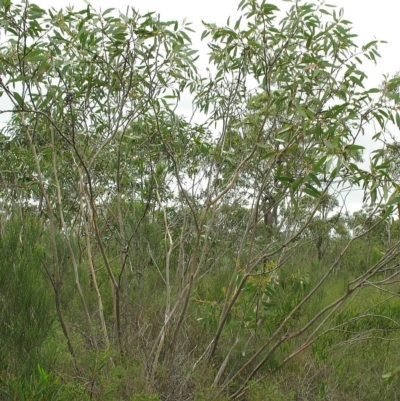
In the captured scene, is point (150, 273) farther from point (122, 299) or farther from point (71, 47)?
point (71, 47)

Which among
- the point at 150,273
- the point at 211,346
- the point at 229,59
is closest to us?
the point at 229,59

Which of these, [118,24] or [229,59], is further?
[229,59]

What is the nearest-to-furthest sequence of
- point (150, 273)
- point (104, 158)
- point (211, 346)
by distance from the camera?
point (211, 346)
point (104, 158)
point (150, 273)

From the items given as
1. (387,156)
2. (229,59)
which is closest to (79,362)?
(229,59)

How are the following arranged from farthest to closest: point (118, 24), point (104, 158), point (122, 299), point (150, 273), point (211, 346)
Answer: point (150, 273), point (104, 158), point (122, 299), point (211, 346), point (118, 24)

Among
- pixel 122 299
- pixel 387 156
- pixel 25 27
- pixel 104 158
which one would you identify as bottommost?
A: pixel 122 299

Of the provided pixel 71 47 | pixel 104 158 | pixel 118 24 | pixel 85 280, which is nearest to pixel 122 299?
pixel 85 280

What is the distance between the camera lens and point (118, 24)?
332 cm

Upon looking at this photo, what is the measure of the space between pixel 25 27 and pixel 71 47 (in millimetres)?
407

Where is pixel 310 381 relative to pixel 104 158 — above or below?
below

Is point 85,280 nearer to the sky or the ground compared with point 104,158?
nearer to the ground

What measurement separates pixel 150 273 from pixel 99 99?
2.07 metres

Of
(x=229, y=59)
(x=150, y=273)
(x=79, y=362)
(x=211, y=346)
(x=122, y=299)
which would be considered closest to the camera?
(x=79, y=362)

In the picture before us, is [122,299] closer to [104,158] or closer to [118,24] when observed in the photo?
[104,158]
